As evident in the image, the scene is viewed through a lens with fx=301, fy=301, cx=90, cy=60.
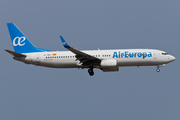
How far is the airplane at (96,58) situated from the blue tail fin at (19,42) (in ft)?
1.32

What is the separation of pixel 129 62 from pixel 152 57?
3.68m

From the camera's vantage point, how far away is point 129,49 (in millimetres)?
47688

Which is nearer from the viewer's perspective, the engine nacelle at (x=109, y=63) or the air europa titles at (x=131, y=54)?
the engine nacelle at (x=109, y=63)

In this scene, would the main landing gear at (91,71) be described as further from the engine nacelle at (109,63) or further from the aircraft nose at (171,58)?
the aircraft nose at (171,58)

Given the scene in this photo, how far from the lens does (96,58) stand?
4606 centimetres

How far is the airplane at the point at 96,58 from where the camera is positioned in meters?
46.4

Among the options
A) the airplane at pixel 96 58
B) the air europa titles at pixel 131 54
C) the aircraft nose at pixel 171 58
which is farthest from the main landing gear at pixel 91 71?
the aircraft nose at pixel 171 58

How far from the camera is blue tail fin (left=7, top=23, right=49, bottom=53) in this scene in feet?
→ 164

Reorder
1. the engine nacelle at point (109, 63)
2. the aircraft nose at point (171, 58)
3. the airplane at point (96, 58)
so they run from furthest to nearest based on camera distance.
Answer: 1. the aircraft nose at point (171, 58)
2. the airplane at point (96, 58)
3. the engine nacelle at point (109, 63)

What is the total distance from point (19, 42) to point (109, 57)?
15543 millimetres

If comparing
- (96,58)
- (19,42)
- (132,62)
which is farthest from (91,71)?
(19,42)

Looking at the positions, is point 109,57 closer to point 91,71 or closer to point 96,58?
point 96,58

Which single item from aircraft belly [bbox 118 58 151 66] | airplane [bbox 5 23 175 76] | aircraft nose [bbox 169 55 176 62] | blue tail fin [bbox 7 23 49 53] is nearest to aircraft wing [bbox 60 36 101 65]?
airplane [bbox 5 23 175 76]

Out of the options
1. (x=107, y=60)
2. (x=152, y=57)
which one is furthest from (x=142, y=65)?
(x=107, y=60)
